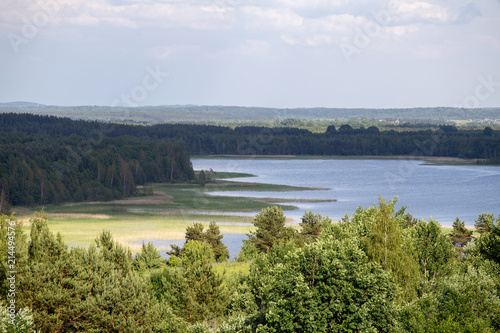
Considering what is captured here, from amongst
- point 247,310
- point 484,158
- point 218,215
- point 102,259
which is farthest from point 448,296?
point 484,158

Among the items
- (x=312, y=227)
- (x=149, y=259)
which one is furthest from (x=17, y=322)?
(x=312, y=227)

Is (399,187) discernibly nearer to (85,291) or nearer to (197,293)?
(197,293)

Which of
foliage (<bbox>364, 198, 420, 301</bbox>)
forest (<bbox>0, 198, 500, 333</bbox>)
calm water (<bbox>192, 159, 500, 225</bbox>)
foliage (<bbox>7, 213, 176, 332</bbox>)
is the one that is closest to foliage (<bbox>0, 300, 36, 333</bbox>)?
forest (<bbox>0, 198, 500, 333</bbox>)

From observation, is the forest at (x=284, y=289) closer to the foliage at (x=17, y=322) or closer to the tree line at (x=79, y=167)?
the foliage at (x=17, y=322)

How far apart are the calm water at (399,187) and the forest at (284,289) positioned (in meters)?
25.8

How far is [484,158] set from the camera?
18275 centimetres

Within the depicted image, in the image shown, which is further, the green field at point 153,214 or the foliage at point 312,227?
the green field at point 153,214

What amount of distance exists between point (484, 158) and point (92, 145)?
363 feet

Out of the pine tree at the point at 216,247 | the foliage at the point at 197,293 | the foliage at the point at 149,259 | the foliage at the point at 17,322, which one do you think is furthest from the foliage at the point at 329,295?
the pine tree at the point at 216,247

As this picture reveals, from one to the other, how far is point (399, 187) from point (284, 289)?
99930mm

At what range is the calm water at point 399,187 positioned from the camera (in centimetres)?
8700

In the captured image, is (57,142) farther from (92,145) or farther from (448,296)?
(448,296)

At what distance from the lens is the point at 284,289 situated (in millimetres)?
23609

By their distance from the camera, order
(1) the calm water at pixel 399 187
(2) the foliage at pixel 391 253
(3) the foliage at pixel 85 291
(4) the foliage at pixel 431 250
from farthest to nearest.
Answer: (1) the calm water at pixel 399 187 → (4) the foliage at pixel 431 250 → (2) the foliage at pixel 391 253 → (3) the foliage at pixel 85 291
